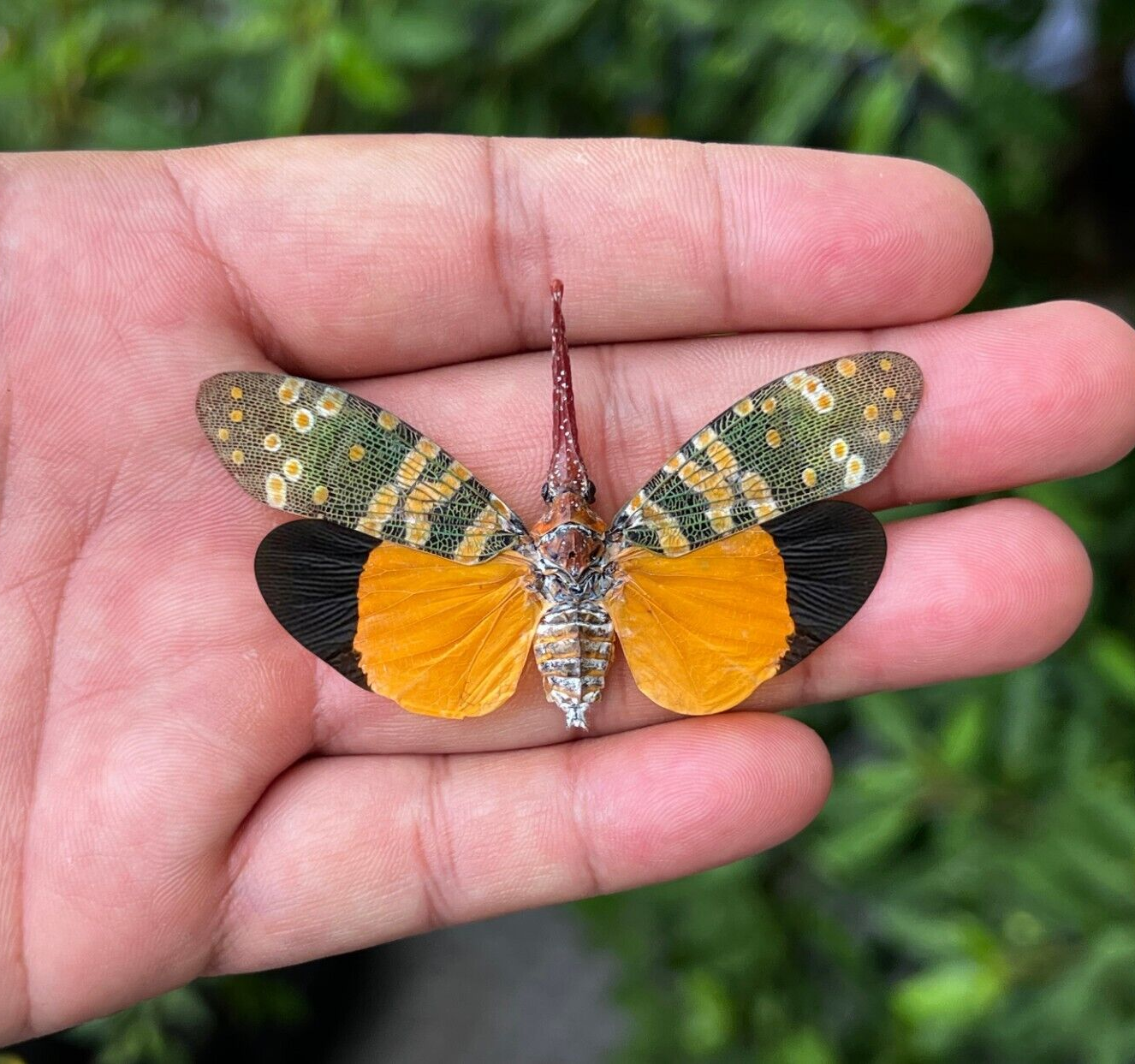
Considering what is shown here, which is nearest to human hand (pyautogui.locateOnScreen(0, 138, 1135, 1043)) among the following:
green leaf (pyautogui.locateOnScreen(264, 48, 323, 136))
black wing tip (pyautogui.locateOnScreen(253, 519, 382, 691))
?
black wing tip (pyautogui.locateOnScreen(253, 519, 382, 691))

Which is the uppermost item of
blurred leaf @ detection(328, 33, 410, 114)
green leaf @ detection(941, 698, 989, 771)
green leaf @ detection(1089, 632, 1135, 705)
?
blurred leaf @ detection(328, 33, 410, 114)

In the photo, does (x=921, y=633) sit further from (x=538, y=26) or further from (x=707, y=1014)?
(x=538, y=26)

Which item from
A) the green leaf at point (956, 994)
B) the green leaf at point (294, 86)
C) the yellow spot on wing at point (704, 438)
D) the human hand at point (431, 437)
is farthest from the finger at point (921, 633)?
the green leaf at point (294, 86)

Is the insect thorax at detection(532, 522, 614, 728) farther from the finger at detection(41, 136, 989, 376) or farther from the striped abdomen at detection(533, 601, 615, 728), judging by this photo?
the finger at detection(41, 136, 989, 376)

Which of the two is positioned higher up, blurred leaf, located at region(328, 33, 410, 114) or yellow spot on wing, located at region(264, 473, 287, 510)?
blurred leaf, located at region(328, 33, 410, 114)

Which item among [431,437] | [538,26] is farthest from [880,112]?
[431,437]

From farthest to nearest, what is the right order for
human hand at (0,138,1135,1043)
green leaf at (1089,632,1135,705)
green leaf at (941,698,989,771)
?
1. green leaf at (941,698,989,771)
2. green leaf at (1089,632,1135,705)
3. human hand at (0,138,1135,1043)

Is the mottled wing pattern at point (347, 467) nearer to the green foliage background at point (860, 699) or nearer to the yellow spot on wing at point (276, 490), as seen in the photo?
the yellow spot on wing at point (276, 490)
